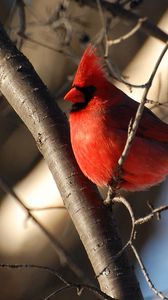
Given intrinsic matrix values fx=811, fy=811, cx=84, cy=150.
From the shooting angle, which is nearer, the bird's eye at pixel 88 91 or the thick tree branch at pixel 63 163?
the thick tree branch at pixel 63 163

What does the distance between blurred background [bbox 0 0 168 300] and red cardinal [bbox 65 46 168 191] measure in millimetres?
318

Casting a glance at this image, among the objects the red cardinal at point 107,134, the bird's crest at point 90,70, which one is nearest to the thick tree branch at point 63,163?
the red cardinal at point 107,134

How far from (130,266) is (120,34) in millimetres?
1838

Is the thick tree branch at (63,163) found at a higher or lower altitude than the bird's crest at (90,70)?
lower

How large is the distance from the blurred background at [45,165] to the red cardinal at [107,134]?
1.04ft

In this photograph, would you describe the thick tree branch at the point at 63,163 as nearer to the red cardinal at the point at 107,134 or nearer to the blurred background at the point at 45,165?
the red cardinal at the point at 107,134

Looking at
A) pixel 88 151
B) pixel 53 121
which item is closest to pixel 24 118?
pixel 53 121

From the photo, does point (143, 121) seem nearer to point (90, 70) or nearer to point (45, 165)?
point (90, 70)

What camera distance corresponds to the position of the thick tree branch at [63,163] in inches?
101

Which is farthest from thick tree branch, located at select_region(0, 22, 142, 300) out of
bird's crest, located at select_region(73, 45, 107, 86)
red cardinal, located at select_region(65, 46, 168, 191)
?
bird's crest, located at select_region(73, 45, 107, 86)

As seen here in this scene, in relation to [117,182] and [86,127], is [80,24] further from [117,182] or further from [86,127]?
[117,182]

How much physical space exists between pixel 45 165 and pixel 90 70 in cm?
87

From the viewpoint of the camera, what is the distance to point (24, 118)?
2883 mm

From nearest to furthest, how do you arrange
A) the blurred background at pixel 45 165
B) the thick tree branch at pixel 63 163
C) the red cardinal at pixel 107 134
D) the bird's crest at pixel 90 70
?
the thick tree branch at pixel 63 163
the red cardinal at pixel 107 134
the bird's crest at pixel 90 70
the blurred background at pixel 45 165
